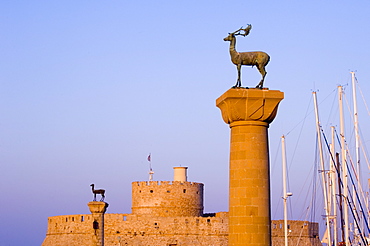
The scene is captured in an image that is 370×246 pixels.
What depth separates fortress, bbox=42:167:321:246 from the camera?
127 ft

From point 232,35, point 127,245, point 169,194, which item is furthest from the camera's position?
point 169,194

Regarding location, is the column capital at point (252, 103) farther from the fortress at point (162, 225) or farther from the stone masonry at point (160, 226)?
the fortress at point (162, 225)

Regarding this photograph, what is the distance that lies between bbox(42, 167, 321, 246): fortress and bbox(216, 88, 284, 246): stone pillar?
28.9 meters

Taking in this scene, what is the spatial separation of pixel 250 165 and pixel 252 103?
3.26 feet

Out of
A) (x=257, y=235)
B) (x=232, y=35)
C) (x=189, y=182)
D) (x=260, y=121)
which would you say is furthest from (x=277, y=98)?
(x=189, y=182)

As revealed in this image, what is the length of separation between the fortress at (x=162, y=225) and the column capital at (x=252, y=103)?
95.7ft

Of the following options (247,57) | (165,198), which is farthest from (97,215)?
(165,198)

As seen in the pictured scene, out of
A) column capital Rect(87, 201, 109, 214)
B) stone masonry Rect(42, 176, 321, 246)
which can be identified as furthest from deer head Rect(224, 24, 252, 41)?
stone masonry Rect(42, 176, 321, 246)

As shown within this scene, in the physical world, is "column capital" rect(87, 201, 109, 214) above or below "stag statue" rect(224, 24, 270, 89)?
below

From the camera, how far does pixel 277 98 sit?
34.0 feet

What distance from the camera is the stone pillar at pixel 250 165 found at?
10219mm

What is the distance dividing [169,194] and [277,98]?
31392mm

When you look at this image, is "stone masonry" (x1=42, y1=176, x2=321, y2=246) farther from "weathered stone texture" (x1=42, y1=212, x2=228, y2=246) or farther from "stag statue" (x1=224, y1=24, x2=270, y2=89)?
"stag statue" (x1=224, y1=24, x2=270, y2=89)

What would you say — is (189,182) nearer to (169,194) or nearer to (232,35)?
(169,194)
